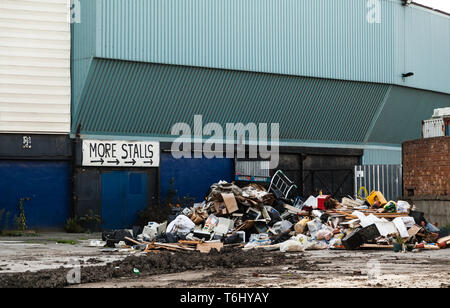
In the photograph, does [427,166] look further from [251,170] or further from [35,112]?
[35,112]

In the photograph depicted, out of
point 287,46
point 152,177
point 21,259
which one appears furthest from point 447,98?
point 21,259

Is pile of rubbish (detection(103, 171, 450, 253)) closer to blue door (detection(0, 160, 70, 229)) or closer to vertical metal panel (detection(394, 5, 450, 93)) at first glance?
blue door (detection(0, 160, 70, 229))

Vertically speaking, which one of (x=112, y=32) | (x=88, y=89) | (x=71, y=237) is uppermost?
(x=112, y=32)

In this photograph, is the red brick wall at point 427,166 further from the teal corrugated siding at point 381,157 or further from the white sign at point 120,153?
the white sign at point 120,153

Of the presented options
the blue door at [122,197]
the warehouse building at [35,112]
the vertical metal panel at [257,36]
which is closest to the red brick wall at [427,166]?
the vertical metal panel at [257,36]

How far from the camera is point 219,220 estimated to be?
1980cm

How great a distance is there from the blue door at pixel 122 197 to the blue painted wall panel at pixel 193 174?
959 mm

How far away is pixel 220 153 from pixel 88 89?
6540mm

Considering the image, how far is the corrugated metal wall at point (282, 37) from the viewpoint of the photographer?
2502 cm

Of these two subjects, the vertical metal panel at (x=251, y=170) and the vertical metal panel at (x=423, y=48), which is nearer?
the vertical metal panel at (x=251, y=170)

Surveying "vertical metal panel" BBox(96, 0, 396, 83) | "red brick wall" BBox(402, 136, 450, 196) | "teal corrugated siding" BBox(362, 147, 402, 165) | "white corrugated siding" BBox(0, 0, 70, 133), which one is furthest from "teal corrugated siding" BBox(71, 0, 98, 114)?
"teal corrugated siding" BBox(362, 147, 402, 165)

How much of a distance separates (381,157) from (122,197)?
544 inches

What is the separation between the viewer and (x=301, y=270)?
39.7ft
